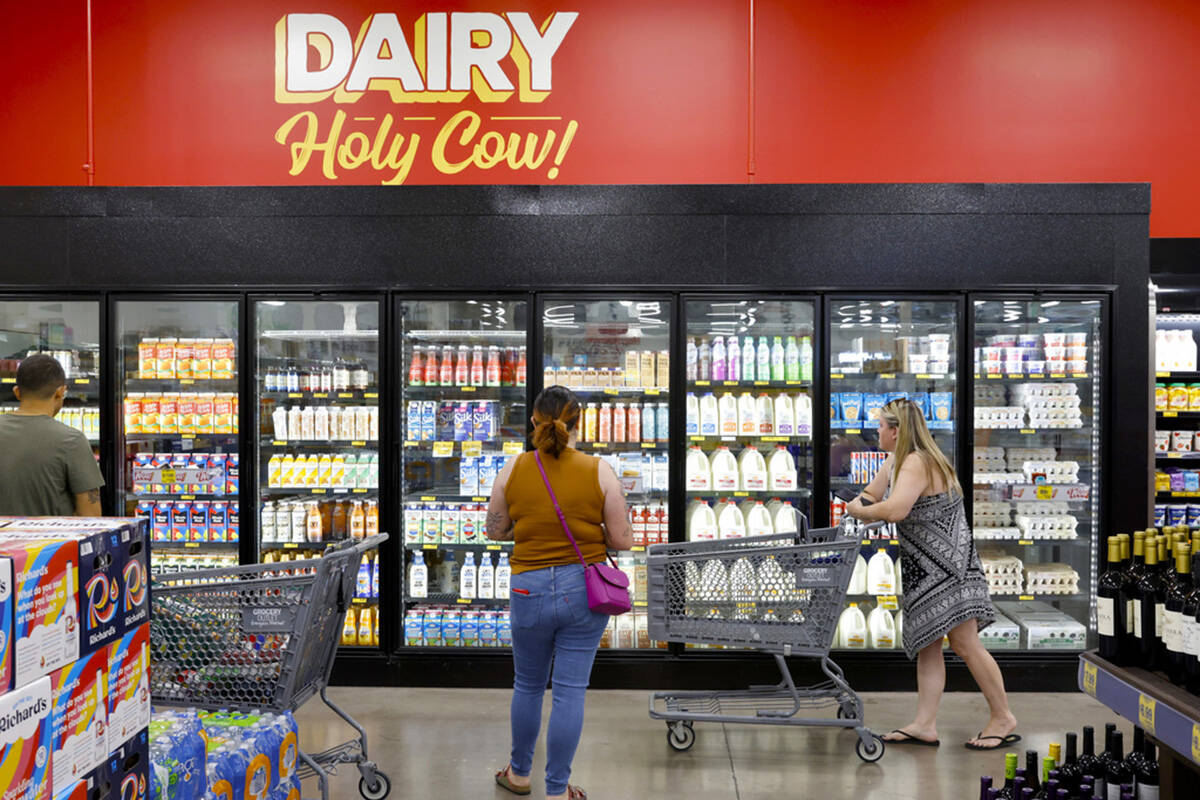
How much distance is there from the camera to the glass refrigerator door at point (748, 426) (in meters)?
5.08

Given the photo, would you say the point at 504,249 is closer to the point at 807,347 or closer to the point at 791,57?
the point at 807,347

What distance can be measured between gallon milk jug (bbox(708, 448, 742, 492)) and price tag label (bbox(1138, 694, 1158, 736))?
3104mm

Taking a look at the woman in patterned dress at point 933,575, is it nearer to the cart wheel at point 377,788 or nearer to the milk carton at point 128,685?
the cart wheel at point 377,788

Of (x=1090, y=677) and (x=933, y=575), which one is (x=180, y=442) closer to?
(x=933, y=575)

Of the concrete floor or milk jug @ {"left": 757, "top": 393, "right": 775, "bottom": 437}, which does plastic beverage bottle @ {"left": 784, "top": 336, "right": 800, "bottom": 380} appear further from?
the concrete floor

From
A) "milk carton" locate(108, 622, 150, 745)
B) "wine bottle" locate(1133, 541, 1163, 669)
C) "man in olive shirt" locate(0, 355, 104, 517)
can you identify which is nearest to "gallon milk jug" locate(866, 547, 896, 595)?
"wine bottle" locate(1133, 541, 1163, 669)

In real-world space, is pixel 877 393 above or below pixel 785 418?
above

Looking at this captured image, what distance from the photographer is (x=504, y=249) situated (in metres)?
5.06

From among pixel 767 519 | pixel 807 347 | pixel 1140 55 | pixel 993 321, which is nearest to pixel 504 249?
pixel 807 347

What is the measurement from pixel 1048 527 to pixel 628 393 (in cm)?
248

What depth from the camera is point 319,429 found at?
5.16 metres

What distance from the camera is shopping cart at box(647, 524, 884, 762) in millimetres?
3902

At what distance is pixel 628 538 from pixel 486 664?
209 cm

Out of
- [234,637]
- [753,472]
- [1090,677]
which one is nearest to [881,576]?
[753,472]
